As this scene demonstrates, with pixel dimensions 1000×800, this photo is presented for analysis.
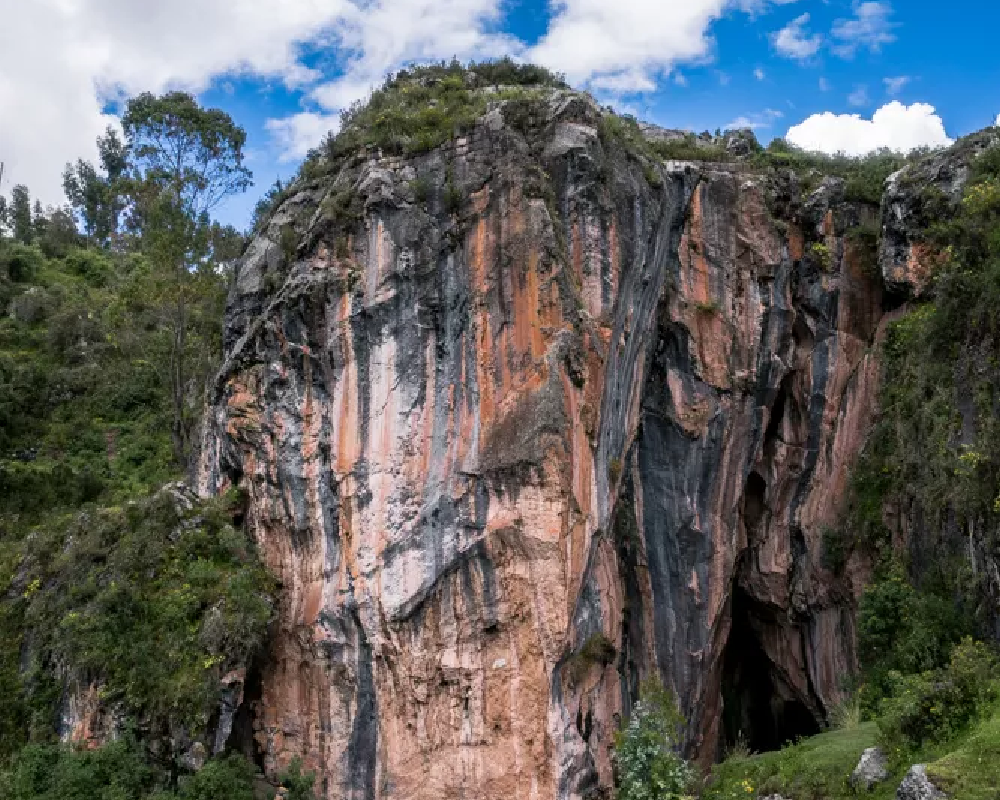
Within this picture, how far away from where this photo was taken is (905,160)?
68.6 feet

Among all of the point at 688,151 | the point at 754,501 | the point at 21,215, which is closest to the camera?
the point at 688,151

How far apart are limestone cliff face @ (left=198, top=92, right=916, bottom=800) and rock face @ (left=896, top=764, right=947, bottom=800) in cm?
478

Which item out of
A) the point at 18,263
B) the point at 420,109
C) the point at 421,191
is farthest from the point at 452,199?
the point at 18,263

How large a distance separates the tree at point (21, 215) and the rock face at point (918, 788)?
46.3 meters

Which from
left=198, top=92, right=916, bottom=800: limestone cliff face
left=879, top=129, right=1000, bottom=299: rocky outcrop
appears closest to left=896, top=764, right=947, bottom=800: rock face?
left=198, top=92, right=916, bottom=800: limestone cliff face

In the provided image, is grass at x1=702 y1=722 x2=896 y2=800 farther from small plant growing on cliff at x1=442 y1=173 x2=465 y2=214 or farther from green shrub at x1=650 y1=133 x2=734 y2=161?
green shrub at x1=650 y1=133 x2=734 y2=161

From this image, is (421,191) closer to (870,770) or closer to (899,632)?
(870,770)

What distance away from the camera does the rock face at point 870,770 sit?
11328 millimetres

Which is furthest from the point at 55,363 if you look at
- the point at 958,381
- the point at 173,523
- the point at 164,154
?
the point at 958,381

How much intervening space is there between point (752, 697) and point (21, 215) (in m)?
46.6

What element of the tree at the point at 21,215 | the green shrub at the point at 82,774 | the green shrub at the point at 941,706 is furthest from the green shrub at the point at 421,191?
the tree at the point at 21,215

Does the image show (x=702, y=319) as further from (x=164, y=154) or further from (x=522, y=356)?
(x=164, y=154)

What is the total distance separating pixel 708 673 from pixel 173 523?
1189 cm

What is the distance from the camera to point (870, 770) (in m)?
11.5
